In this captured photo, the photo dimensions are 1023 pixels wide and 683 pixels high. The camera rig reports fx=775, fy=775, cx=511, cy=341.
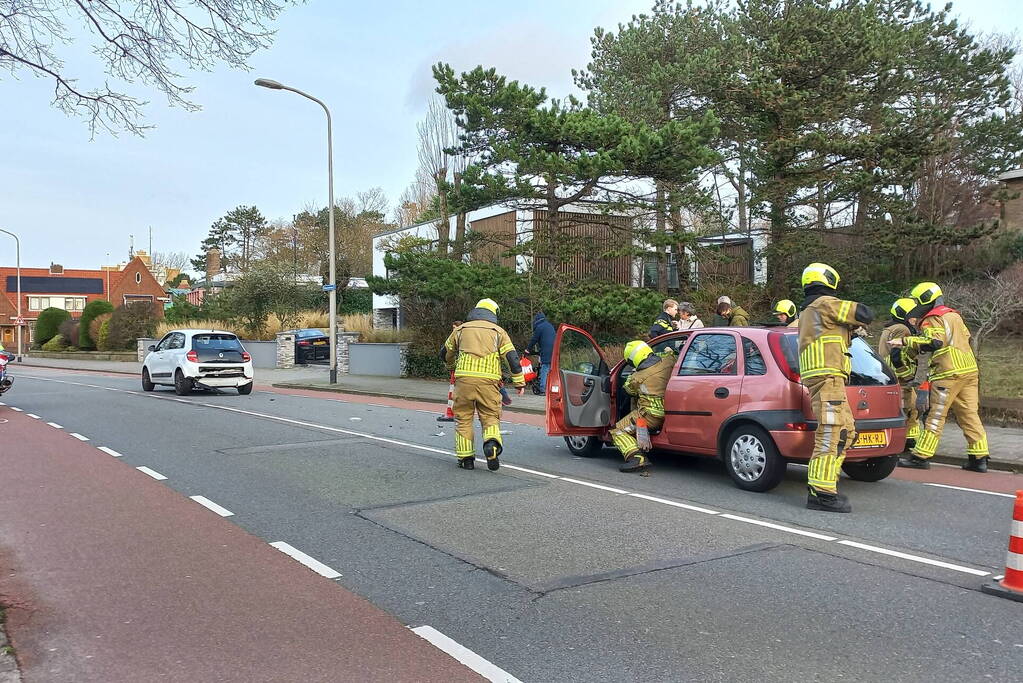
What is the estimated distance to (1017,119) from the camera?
78.6 feet

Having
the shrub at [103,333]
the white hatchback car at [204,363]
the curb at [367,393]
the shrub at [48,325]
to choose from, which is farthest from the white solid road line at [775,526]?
the shrub at [48,325]

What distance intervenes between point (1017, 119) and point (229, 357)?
24251mm

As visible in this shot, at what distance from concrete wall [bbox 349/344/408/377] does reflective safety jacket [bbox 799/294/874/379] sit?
61.6ft

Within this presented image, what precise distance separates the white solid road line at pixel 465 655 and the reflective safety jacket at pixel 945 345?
689 cm

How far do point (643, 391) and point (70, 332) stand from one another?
1964 inches

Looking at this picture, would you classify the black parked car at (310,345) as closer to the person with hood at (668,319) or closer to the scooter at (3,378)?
the scooter at (3,378)

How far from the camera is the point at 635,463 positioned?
8.34 metres

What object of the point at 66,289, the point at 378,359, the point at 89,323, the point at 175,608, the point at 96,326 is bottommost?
the point at 175,608

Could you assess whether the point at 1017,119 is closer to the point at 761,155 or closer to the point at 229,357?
the point at 761,155

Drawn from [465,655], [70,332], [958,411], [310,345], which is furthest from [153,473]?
[70,332]

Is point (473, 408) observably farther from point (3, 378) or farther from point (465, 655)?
point (3, 378)

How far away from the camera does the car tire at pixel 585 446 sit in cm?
945

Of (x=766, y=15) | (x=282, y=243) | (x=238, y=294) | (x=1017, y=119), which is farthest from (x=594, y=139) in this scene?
(x=282, y=243)

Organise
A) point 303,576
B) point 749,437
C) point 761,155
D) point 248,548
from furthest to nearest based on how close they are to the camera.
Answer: point 761,155 < point 749,437 < point 248,548 < point 303,576
